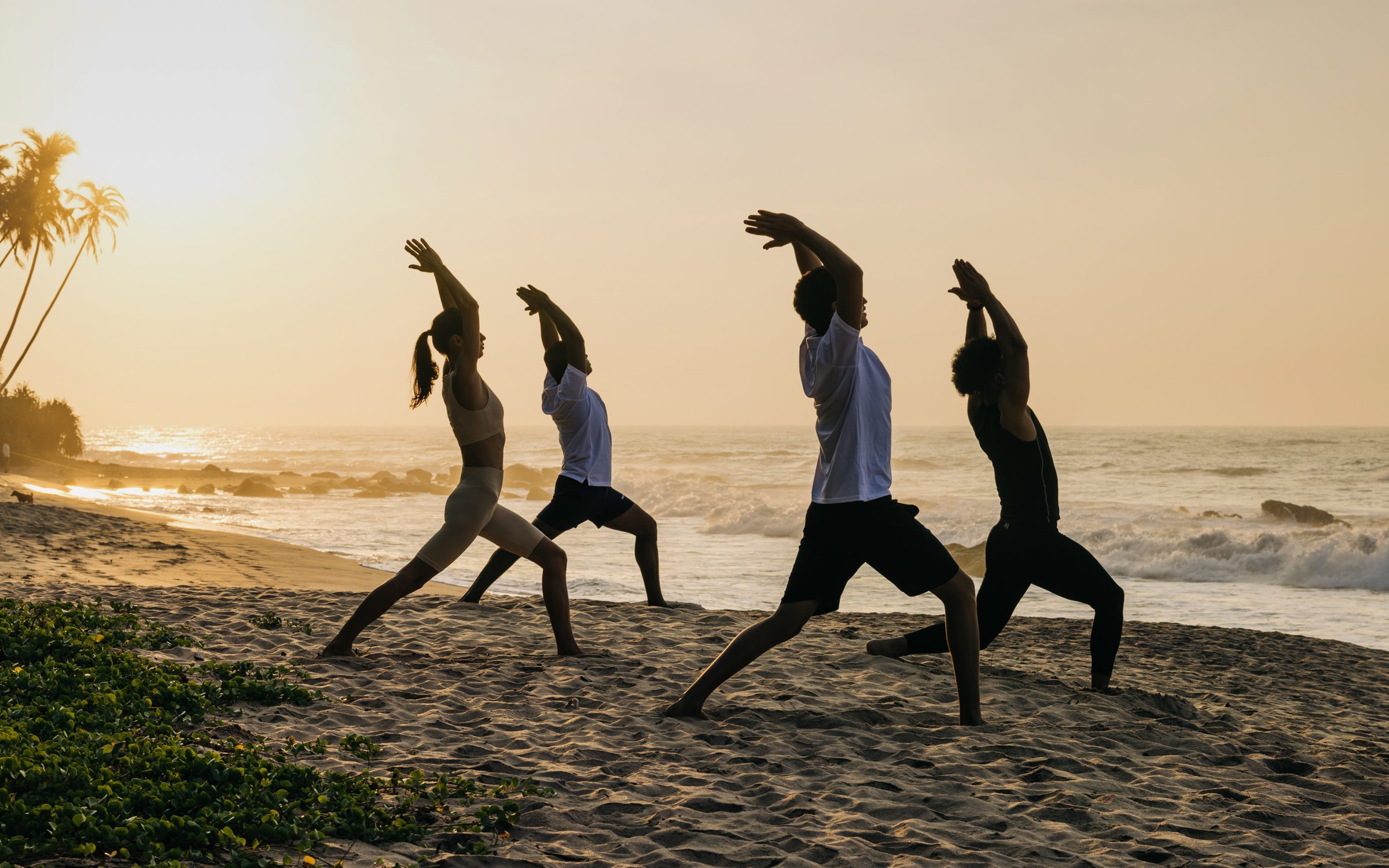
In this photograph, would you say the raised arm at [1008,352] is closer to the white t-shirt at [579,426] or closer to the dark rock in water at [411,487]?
the white t-shirt at [579,426]

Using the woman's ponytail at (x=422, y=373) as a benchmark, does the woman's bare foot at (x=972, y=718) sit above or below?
below

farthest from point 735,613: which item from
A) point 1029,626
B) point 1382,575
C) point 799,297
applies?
point 1382,575

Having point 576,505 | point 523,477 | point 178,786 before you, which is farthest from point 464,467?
point 523,477

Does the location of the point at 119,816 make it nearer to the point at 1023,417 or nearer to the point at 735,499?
the point at 1023,417

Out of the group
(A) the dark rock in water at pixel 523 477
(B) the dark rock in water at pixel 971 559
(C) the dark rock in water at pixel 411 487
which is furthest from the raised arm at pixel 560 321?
(A) the dark rock in water at pixel 523 477

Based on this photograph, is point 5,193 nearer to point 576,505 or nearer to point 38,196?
point 38,196

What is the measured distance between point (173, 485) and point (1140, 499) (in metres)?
30.3

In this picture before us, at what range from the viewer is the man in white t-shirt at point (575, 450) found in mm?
7387

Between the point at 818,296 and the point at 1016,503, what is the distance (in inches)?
68.4

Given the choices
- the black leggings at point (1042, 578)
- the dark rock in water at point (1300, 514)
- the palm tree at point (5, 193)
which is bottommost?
the dark rock in water at point (1300, 514)

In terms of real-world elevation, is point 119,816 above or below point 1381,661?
above

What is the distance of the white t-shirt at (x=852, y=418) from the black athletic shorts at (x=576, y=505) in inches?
139

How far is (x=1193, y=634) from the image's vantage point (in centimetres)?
806

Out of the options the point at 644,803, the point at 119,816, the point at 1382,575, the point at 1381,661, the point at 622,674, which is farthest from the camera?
the point at 1382,575
